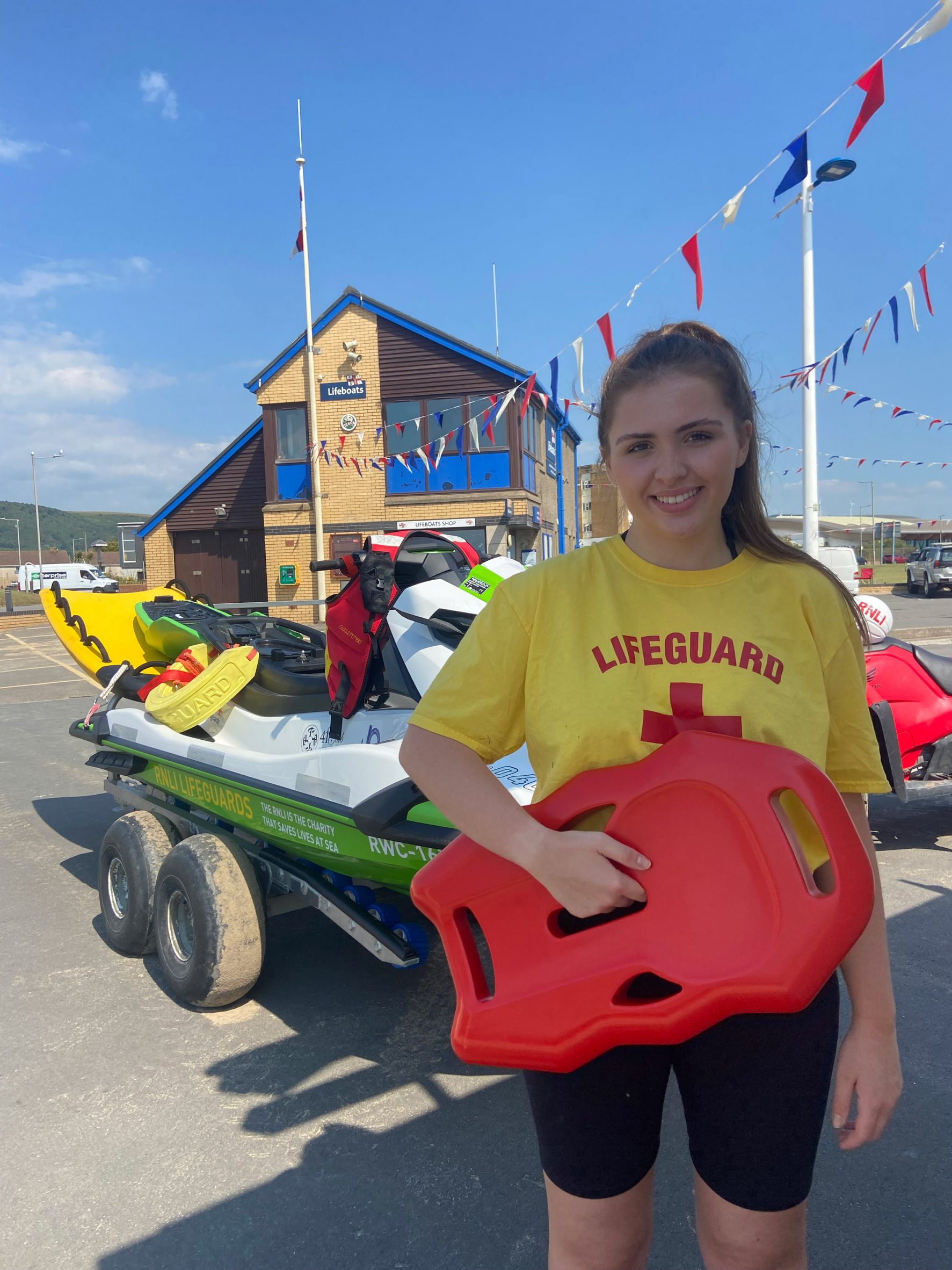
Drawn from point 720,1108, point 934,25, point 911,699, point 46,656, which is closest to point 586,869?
point 720,1108

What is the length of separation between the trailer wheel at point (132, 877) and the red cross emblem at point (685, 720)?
313 centimetres

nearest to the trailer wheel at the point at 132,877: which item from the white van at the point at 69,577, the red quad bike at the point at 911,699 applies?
the red quad bike at the point at 911,699

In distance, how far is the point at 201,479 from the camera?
2495 centimetres

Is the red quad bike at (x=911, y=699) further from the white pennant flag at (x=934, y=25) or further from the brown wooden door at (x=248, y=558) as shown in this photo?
the brown wooden door at (x=248, y=558)

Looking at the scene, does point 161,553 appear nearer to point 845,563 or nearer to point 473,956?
point 845,563

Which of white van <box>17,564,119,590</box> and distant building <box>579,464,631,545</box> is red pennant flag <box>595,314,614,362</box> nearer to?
distant building <box>579,464,631,545</box>

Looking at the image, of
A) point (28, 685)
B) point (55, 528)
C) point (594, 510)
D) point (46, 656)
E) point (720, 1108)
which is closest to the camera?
point (720, 1108)

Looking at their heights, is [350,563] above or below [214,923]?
above

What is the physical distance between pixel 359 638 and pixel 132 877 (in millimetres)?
1623

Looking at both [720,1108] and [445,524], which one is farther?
[445,524]

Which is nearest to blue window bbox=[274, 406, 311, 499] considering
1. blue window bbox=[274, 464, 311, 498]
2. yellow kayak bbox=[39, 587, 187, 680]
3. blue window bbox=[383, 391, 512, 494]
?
blue window bbox=[274, 464, 311, 498]

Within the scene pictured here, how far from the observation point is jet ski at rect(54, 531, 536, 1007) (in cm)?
292

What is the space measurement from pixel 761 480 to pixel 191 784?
3096 mm

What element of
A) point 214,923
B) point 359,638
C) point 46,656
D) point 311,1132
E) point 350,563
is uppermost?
point 350,563
